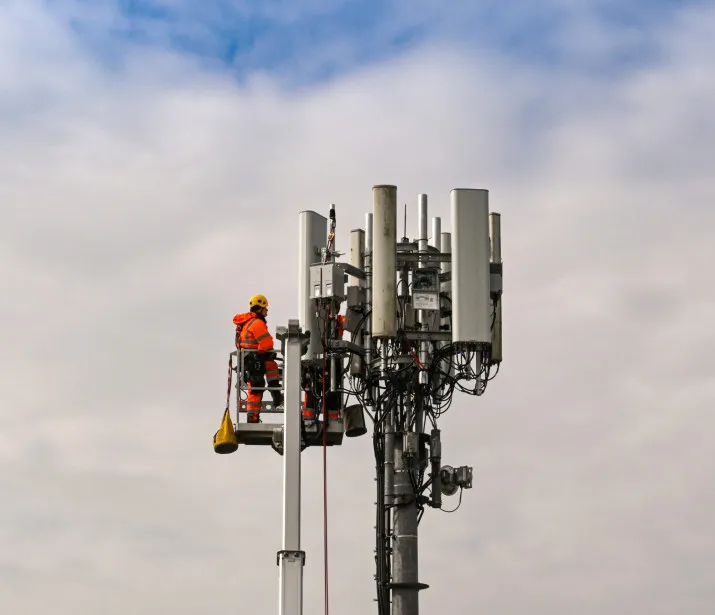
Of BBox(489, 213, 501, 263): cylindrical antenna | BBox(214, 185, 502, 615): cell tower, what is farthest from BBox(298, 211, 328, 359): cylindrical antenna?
BBox(489, 213, 501, 263): cylindrical antenna

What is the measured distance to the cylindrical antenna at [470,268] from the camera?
26312 millimetres

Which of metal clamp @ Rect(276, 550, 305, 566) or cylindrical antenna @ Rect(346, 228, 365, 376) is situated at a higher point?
cylindrical antenna @ Rect(346, 228, 365, 376)

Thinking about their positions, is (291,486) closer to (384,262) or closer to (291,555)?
(291,555)

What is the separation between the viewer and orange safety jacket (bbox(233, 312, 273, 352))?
90.4ft

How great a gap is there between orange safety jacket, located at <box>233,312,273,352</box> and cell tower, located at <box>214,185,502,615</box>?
430mm

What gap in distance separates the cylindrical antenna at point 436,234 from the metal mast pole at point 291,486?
15.4 feet

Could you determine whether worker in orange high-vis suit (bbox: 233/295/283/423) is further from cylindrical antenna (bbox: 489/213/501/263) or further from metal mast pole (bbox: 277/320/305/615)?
cylindrical antenna (bbox: 489/213/501/263)

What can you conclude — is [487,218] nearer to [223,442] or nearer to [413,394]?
[413,394]

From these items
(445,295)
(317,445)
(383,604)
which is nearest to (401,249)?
(445,295)

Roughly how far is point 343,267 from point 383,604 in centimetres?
586

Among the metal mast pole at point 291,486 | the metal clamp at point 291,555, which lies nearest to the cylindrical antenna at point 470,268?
the metal mast pole at point 291,486

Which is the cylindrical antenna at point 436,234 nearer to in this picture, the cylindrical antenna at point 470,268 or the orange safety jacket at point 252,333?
the cylindrical antenna at point 470,268

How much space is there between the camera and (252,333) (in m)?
27.7

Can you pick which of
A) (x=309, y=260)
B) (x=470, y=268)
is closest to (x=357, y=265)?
(x=309, y=260)
